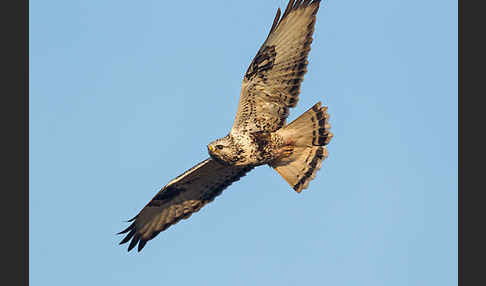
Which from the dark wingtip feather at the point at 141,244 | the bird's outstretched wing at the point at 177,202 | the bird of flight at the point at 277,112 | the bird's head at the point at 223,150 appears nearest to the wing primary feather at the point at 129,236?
the bird's outstretched wing at the point at 177,202

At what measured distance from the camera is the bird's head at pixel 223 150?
31.2ft

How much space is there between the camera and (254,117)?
9930mm

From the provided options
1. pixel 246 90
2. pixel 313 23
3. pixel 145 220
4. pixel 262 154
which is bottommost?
pixel 145 220

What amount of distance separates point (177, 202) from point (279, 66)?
2.67 meters

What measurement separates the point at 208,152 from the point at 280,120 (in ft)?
3.65

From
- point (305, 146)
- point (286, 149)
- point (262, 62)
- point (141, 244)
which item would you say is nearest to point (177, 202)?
point (141, 244)

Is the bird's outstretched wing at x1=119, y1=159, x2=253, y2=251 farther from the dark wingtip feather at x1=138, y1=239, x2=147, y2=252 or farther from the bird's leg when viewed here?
the bird's leg

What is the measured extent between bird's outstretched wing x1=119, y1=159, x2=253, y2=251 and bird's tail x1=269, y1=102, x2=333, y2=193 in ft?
2.30

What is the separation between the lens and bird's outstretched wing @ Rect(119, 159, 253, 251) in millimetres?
10836

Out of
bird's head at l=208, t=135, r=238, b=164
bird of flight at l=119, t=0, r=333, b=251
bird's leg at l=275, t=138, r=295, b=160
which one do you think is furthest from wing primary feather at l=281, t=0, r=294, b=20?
bird's head at l=208, t=135, r=238, b=164

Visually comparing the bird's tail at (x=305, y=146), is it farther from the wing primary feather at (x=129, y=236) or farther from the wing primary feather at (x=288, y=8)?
the wing primary feather at (x=129, y=236)

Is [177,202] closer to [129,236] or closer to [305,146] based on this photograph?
[129,236]
